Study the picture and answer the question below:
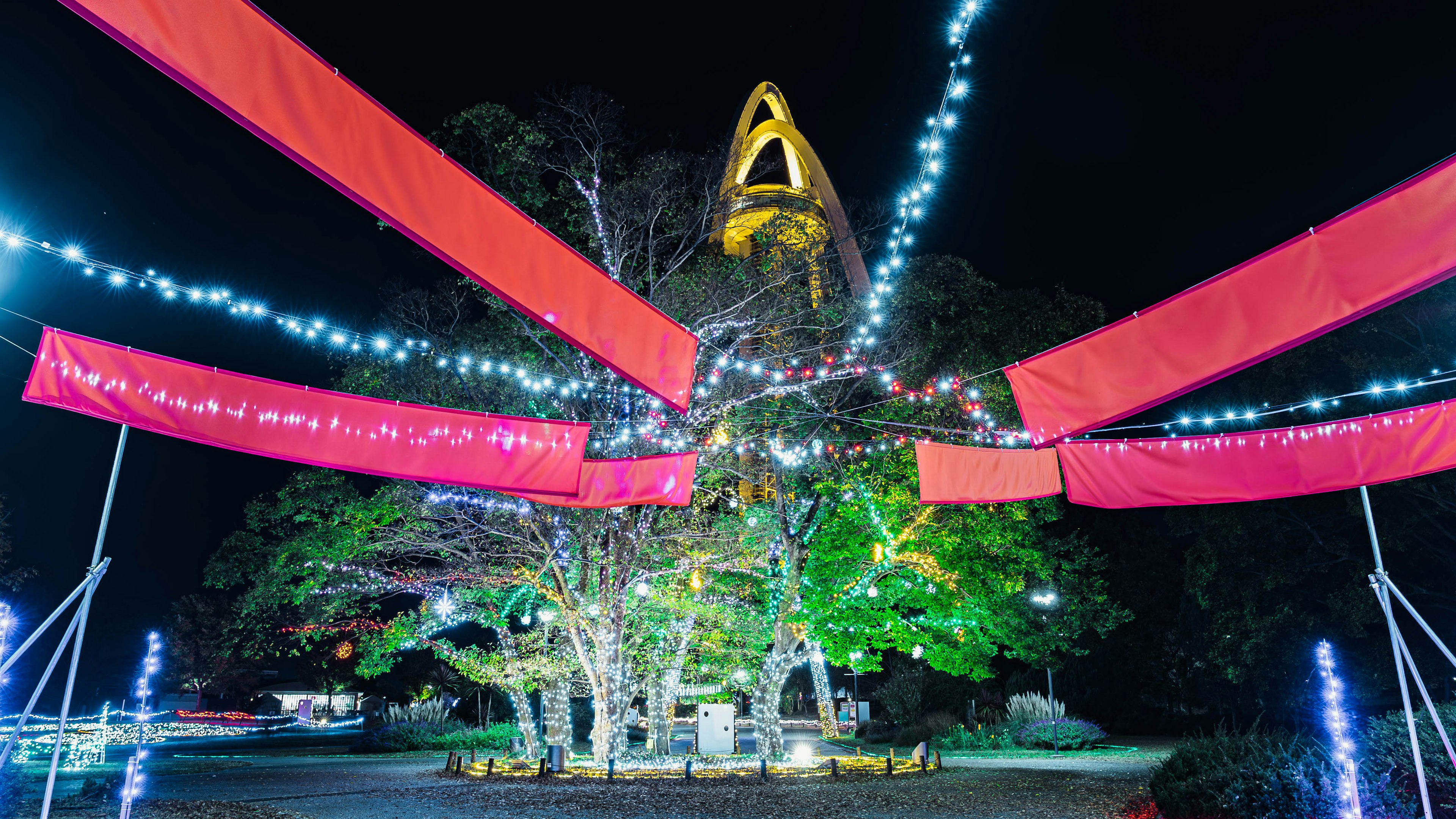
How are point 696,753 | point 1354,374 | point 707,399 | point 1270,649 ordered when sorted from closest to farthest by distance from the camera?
point 707,399, point 1354,374, point 696,753, point 1270,649

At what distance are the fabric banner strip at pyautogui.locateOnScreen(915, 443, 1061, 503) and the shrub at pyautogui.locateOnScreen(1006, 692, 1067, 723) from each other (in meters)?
17.3

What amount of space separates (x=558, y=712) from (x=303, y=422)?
42.1ft

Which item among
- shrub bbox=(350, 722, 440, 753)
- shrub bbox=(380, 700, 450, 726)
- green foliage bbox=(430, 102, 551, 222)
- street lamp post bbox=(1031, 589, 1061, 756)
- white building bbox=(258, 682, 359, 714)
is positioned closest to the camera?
green foliage bbox=(430, 102, 551, 222)

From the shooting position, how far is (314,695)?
43812 millimetres

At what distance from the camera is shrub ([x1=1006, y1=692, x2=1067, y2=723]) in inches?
938

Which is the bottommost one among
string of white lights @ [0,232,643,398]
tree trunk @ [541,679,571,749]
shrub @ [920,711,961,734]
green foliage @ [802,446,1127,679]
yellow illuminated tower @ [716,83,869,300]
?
shrub @ [920,711,961,734]

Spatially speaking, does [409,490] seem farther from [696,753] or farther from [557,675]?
[696,753]

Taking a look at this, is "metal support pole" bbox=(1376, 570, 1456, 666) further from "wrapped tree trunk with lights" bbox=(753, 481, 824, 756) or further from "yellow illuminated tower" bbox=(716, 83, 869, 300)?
"wrapped tree trunk with lights" bbox=(753, 481, 824, 756)

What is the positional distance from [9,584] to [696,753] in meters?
22.8

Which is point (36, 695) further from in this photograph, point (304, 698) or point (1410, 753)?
point (304, 698)

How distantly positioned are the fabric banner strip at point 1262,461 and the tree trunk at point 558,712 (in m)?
13.3

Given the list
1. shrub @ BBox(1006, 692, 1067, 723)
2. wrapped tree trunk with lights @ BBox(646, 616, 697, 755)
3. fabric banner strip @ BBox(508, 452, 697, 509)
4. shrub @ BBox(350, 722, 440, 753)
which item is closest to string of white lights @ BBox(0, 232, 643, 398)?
fabric banner strip @ BBox(508, 452, 697, 509)

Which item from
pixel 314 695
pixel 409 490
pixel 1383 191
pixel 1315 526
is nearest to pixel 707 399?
pixel 409 490

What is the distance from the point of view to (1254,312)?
5.45 m
